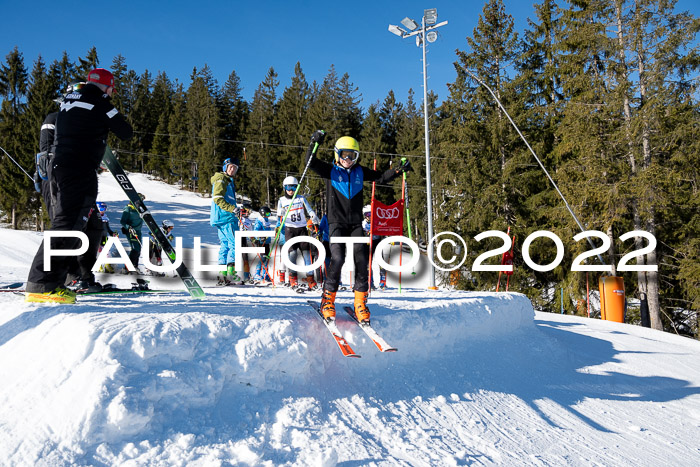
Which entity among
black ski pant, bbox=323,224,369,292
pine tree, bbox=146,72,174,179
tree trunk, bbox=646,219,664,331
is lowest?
tree trunk, bbox=646,219,664,331

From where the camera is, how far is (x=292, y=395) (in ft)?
11.4

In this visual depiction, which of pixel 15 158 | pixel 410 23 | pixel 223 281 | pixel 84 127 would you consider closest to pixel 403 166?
pixel 84 127

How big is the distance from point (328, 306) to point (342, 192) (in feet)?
4.13

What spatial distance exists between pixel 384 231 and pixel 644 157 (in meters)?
13.2

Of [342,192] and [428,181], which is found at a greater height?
[428,181]

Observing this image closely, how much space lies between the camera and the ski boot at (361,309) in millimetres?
4391

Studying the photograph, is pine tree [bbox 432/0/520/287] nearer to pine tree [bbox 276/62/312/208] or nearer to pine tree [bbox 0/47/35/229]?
pine tree [bbox 276/62/312/208]

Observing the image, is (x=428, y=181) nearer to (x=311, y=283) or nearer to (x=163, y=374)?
(x=311, y=283)

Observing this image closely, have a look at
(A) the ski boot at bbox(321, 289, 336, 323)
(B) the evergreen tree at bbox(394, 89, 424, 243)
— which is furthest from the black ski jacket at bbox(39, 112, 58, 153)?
(B) the evergreen tree at bbox(394, 89, 424, 243)

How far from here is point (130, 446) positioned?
257 cm

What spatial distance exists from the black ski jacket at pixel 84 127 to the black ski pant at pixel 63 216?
11cm

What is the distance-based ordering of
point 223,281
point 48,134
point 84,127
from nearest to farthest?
point 84,127
point 48,134
point 223,281

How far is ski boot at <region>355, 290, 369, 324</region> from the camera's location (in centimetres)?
439

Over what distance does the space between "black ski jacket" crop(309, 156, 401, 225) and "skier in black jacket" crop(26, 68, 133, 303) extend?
215 cm
